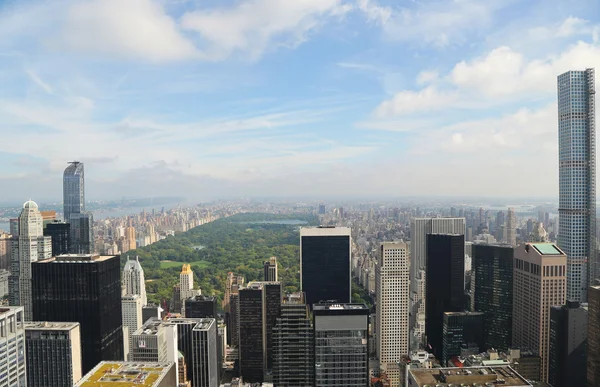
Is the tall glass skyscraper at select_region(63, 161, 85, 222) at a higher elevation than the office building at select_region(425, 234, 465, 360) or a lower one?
higher

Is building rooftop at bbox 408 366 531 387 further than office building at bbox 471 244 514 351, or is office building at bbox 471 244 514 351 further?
office building at bbox 471 244 514 351

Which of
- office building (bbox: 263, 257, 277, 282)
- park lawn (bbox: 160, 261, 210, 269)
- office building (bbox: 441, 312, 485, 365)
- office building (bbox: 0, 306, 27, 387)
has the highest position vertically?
office building (bbox: 0, 306, 27, 387)

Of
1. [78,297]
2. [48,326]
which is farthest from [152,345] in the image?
[78,297]

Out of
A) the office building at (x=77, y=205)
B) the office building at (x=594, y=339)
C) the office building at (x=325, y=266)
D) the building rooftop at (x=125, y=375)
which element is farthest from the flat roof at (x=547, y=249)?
the office building at (x=77, y=205)

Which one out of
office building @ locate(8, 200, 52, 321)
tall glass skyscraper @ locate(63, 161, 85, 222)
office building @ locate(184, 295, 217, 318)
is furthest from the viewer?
tall glass skyscraper @ locate(63, 161, 85, 222)

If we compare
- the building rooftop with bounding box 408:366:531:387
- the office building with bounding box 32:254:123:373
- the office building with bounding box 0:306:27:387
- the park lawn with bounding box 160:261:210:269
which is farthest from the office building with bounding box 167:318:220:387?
the park lawn with bounding box 160:261:210:269

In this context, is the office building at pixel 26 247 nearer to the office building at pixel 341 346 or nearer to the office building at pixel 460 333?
the office building at pixel 341 346

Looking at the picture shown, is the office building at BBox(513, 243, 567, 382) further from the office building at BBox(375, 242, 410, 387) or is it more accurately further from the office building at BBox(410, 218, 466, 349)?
the office building at BBox(410, 218, 466, 349)
